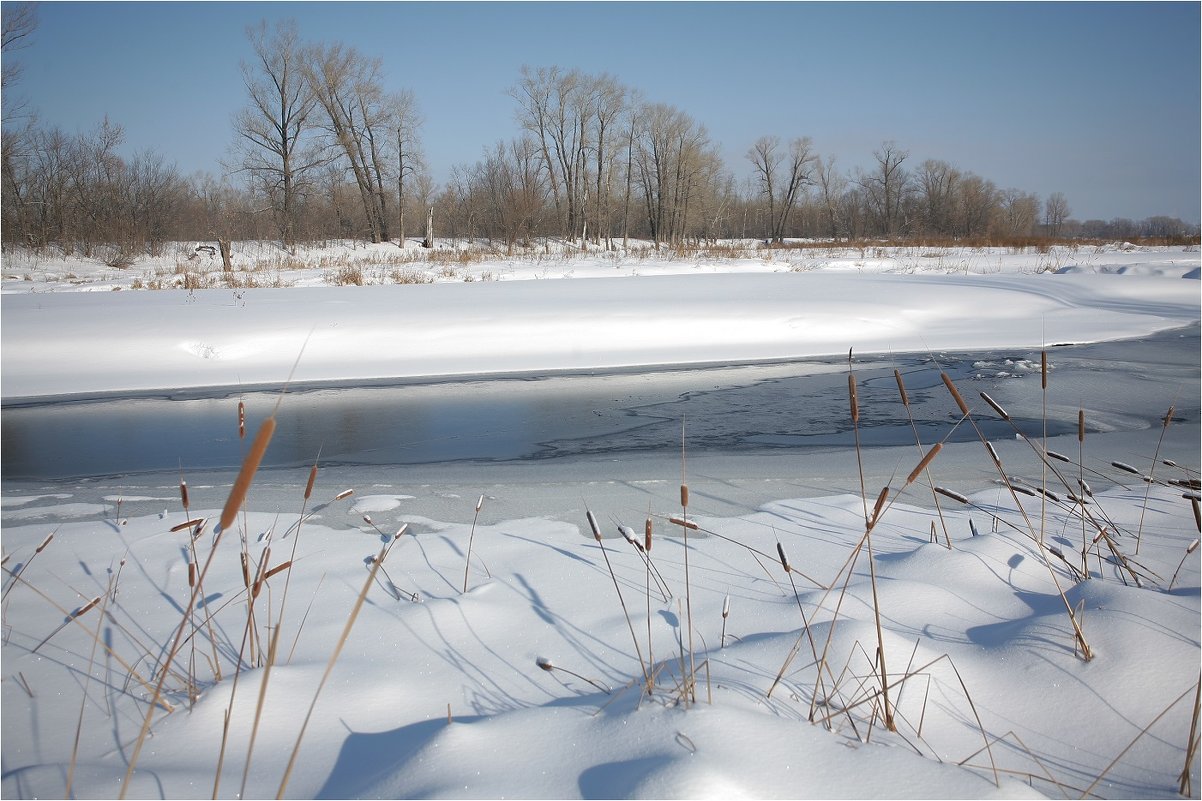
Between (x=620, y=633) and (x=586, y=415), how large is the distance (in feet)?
11.4

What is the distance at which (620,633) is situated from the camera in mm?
1857

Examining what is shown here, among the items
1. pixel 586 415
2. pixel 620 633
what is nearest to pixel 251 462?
pixel 620 633

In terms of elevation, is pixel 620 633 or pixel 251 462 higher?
pixel 251 462

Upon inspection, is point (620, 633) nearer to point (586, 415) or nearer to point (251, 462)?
point (251, 462)

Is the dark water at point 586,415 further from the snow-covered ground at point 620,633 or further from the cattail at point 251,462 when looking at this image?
the cattail at point 251,462

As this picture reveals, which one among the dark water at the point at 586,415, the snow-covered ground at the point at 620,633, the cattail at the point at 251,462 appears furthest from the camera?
the dark water at the point at 586,415

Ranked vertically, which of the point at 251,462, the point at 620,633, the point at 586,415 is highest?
the point at 251,462

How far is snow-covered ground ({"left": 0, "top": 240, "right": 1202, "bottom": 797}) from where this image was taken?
1271 millimetres

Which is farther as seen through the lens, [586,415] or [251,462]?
[586,415]

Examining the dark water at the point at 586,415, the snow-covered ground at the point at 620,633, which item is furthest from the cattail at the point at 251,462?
the dark water at the point at 586,415

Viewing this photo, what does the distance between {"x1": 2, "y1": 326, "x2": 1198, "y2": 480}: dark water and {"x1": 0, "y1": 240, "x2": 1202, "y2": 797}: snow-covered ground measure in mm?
457

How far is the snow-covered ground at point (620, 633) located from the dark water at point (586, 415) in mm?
457

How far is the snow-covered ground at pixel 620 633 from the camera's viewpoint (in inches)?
50.0

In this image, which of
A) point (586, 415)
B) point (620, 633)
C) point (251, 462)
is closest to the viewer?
point (251, 462)
